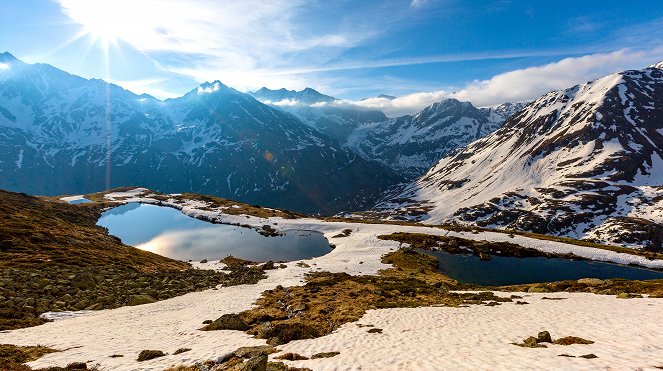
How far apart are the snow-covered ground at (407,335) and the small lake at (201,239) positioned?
4799 centimetres

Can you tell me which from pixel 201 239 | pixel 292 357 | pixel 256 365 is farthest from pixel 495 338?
pixel 201 239

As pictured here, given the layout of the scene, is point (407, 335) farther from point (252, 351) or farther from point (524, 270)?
point (524, 270)

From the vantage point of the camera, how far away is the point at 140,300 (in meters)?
42.1

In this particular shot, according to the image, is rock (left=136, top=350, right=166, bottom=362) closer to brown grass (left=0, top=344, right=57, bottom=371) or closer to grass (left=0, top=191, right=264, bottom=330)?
brown grass (left=0, top=344, right=57, bottom=371)

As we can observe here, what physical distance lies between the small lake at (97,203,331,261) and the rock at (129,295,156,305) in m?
44.2

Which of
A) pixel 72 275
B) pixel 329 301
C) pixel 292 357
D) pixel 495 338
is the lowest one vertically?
pixel 329 301

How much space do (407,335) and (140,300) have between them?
33462 millimetres

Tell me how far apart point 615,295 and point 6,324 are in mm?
66556

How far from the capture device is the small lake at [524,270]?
76.9 m

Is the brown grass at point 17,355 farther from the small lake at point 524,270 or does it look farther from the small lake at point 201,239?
the small lake at point 524,270

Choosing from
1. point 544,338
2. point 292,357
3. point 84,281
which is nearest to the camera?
point 292,357

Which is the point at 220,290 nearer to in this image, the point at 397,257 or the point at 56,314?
the point at 56,314

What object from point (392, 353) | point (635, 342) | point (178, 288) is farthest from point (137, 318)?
point (635, 342)

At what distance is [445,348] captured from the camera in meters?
22.6
